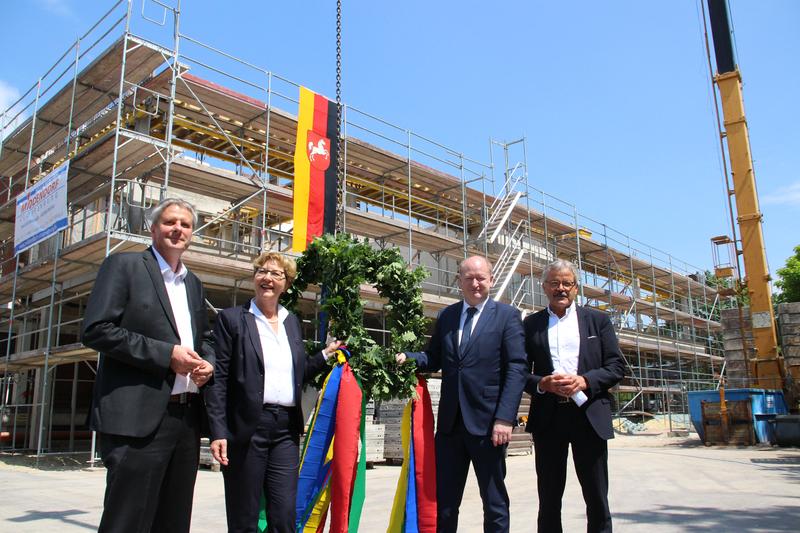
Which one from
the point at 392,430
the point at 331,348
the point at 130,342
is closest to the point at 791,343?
the point at 392,430

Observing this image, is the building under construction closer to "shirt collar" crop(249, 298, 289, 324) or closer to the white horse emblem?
the white horse emblem

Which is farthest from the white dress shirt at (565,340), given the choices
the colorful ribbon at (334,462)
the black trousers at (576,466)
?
the colorful ribbon at (334,462)

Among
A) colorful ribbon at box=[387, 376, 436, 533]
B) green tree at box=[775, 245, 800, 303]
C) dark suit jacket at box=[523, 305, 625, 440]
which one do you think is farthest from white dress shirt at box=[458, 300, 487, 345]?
green tree at box=[775, 245, 800, 303]

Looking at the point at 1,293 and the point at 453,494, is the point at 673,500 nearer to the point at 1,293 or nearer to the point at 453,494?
the point at 453,494

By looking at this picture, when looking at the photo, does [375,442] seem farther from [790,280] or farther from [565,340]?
[790,280]

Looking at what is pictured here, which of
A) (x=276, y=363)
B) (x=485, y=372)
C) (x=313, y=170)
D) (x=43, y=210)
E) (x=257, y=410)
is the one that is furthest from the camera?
(x=313, y=170)

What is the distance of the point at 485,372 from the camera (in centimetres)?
385

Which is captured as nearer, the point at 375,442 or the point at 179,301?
the point at 179,301

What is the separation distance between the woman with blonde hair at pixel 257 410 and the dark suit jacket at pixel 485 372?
3.00ft

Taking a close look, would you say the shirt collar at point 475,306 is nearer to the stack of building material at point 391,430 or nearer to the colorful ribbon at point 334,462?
the colorful ribbon at point 334,462

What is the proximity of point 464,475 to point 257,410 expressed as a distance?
1.34 meters

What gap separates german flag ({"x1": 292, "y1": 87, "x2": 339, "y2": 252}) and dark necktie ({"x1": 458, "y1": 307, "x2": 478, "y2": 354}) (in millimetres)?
10815

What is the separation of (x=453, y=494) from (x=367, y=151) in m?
16.2

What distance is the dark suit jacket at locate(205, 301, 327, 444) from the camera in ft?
10.9
